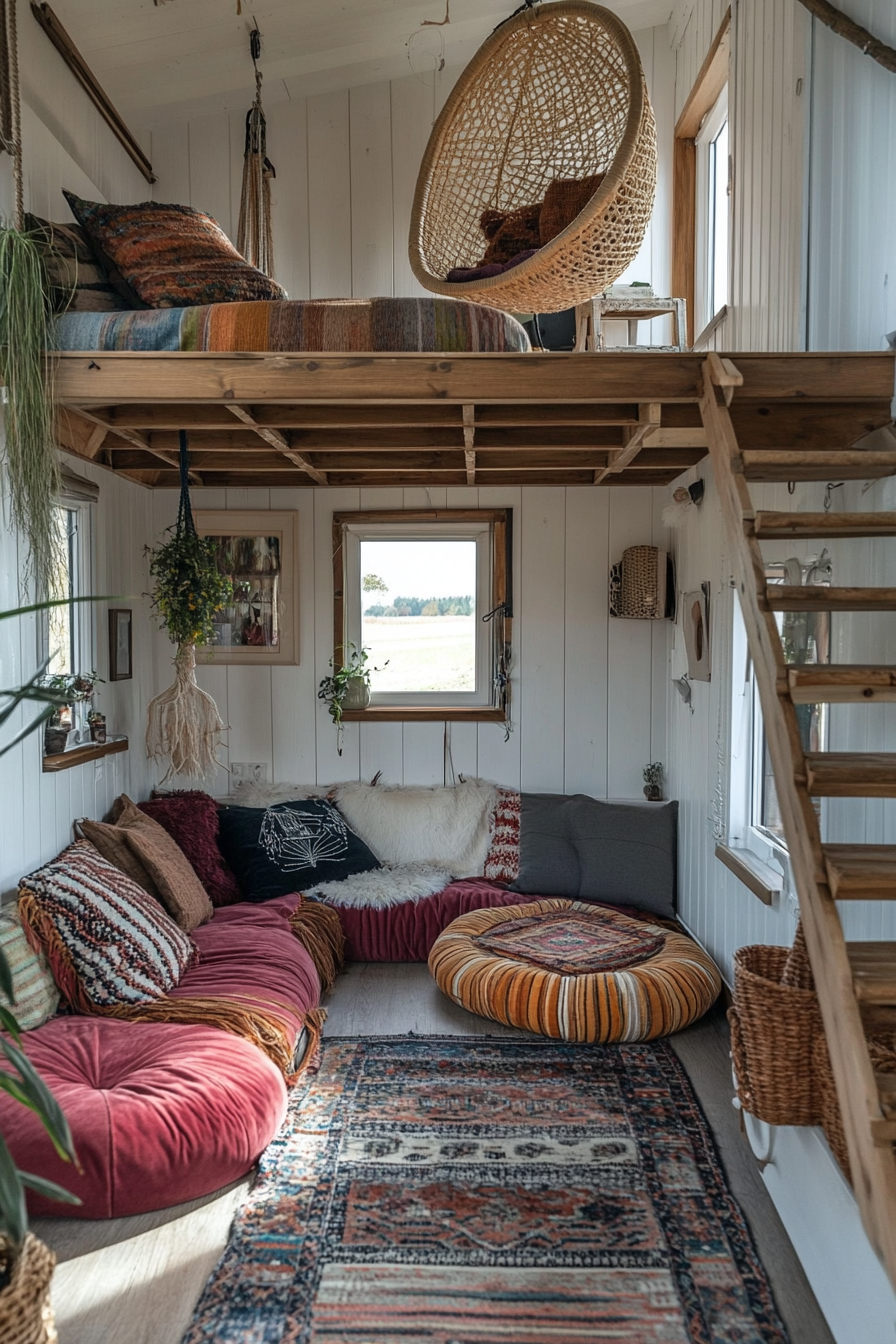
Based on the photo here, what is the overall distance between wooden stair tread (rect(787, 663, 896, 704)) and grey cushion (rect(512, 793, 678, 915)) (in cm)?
266

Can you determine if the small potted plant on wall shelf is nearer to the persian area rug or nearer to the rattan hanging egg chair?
the persian area rug

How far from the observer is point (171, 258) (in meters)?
2.94

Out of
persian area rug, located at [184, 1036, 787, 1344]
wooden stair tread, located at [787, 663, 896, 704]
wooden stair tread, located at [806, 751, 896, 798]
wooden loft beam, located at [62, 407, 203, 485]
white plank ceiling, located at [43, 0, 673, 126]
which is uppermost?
white plank ceiling, located at [43, 0, 673, 126]

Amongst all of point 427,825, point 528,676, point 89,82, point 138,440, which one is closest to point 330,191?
point 89,82

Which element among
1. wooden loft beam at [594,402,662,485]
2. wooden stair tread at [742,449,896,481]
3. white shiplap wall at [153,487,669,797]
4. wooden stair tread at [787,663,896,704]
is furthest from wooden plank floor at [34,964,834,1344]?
wooden loft beam at [594,402,662,485]

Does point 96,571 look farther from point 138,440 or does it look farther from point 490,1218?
point 490,1218

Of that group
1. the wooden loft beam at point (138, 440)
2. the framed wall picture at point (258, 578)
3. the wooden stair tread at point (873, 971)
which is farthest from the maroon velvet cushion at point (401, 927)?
the wooden stair tread at point (873, 971)

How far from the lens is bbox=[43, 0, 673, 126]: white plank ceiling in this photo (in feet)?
12.1

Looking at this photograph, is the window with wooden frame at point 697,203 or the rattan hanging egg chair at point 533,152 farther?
the window with wooden frame at point 697,203

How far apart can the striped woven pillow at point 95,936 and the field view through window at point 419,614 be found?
1.95 meters

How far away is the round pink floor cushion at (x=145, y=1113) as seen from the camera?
94.9 inches

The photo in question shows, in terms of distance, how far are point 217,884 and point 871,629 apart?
2.86m

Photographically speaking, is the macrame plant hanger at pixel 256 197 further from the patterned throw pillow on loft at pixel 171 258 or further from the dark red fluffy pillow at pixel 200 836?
the dark red fluffy pillow at pixel 200 836

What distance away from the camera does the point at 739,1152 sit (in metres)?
2.76
